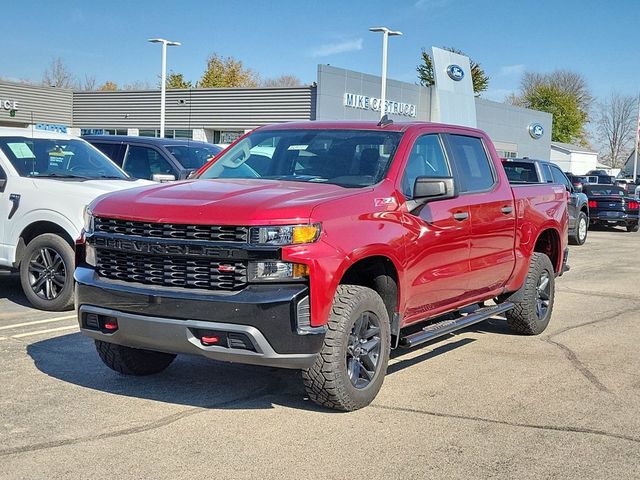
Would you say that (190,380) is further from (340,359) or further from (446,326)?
(446,326)

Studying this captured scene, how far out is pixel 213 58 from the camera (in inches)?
3019

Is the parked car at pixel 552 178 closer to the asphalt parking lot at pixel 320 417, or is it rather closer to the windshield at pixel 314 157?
the asphalt parking lot at pixel 320 417

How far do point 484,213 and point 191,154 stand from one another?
22.2ft

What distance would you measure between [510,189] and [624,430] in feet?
9.52

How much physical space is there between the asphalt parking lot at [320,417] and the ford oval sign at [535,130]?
5205 centimetres

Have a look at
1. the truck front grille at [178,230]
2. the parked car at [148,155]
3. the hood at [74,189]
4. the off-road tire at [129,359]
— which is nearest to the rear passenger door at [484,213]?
the truck front grille at [178,230]

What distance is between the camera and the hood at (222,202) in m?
4.98

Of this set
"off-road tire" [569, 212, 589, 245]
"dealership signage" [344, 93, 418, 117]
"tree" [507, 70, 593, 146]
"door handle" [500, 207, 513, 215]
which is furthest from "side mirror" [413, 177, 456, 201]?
"tree" [507, 70, 593, 146]

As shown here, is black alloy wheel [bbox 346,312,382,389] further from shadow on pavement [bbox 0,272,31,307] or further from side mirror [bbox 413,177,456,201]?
shadow on pavement [bbox 0,272,31,307]

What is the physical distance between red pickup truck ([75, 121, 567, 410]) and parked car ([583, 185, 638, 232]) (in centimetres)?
1848

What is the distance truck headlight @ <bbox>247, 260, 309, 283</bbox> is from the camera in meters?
4.92

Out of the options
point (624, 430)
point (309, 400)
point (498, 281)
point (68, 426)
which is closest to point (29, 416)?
point (68, 426)

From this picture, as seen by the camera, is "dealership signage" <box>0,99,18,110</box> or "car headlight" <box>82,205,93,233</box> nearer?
"car headlight" <box>82,205,93,233</box>

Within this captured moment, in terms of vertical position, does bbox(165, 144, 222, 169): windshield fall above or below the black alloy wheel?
above
